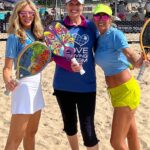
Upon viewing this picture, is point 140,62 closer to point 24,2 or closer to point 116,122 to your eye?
point 116,122

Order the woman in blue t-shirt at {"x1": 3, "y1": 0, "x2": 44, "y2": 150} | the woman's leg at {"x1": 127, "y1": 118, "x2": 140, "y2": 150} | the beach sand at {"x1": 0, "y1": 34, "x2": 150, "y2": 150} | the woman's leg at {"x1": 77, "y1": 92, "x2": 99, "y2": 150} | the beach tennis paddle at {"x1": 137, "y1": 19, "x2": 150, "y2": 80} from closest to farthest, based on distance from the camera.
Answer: the woman in blue t-shirt at {"x1": 3, "y1": 0, "x2": 44, "y2": 150} < the beach tennis paddle at {"x1": 137, "y1": 19, "x2": 150, "y2": 80} < the woman's leg at {"x1": 77, "y1": 92, "x2": 99, "y2": 150} < the woman's leg at {"x1": 127, "y1": 118, "x2": 140, "y2": 150} < the beach sand at {"x1": 0, "y1": 34, "x2": 150, "y2": 150}

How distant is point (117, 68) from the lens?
3.22 m

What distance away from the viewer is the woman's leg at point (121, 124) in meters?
3.23

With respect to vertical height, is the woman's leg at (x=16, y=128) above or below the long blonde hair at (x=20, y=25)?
below

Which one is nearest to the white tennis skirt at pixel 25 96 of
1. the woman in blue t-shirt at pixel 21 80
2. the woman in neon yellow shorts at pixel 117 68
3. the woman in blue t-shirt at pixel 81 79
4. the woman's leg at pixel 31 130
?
the woman in blue t-shirt at pixel 21 80

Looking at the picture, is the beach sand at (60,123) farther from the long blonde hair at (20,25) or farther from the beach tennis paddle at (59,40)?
the long blonde hair at (20,25)

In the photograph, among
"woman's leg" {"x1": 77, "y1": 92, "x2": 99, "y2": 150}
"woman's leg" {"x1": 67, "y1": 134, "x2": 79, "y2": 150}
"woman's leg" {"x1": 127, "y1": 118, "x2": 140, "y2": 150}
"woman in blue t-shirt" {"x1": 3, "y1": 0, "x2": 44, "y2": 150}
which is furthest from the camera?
"woman's leg" {"x1": 67, "y1": 134, "x2": 79, "y2": 150}

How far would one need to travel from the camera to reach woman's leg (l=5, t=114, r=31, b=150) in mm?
3170

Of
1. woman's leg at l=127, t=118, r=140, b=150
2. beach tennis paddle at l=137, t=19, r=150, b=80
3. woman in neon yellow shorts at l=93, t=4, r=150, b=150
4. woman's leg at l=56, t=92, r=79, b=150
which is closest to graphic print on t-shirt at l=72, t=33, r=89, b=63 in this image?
woman in neon yellow shorts at l=93, t=4, r=150, b=150

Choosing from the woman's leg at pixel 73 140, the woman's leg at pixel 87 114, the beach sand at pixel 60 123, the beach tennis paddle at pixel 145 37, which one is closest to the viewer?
the beach tennis paddle at pixel 145 37

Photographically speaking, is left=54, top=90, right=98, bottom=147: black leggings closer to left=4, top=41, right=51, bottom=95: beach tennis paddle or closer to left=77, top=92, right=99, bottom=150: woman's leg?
left=77, top=92, right=99, bottom=150: woman's leg

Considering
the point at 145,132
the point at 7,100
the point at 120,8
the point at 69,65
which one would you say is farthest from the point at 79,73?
the point at 120,8

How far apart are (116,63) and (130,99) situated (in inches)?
12.5

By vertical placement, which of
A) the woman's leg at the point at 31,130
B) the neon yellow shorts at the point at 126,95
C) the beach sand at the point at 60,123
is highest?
the neon yellow shorts at the point at 126,95
